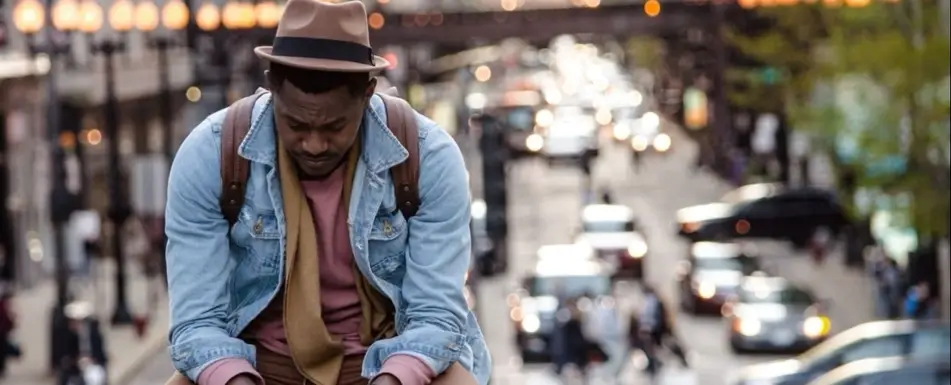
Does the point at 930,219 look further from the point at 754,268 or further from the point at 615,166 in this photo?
the point at 615,166

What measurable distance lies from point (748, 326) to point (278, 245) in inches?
1249

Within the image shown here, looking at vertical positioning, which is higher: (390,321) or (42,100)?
(390,321)

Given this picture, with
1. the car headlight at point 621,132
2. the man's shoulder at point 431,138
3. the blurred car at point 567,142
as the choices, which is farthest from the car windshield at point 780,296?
the car headlight at point 621,132

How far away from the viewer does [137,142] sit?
58125 mm

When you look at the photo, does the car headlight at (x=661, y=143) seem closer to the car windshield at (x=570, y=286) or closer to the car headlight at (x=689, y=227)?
the car headlight at (x=689, y=227)

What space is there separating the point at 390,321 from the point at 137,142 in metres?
54.4

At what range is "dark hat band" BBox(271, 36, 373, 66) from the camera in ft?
13.6

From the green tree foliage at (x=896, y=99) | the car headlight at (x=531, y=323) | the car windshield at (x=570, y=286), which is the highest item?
the green tree foliage at (x=896, y=99)

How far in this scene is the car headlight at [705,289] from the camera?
40844mm

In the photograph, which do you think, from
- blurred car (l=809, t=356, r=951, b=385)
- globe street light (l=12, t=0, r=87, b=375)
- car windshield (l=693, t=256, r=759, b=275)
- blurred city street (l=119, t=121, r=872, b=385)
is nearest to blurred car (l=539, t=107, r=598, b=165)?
blurred city street (l=119, t=121, r=872, b=385)

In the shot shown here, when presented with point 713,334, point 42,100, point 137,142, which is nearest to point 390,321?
point 713,334

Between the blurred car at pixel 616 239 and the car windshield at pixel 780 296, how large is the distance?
9.96 metres

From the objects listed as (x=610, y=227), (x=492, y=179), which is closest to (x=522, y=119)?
(x=610, y=227)

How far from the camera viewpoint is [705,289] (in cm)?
4097
